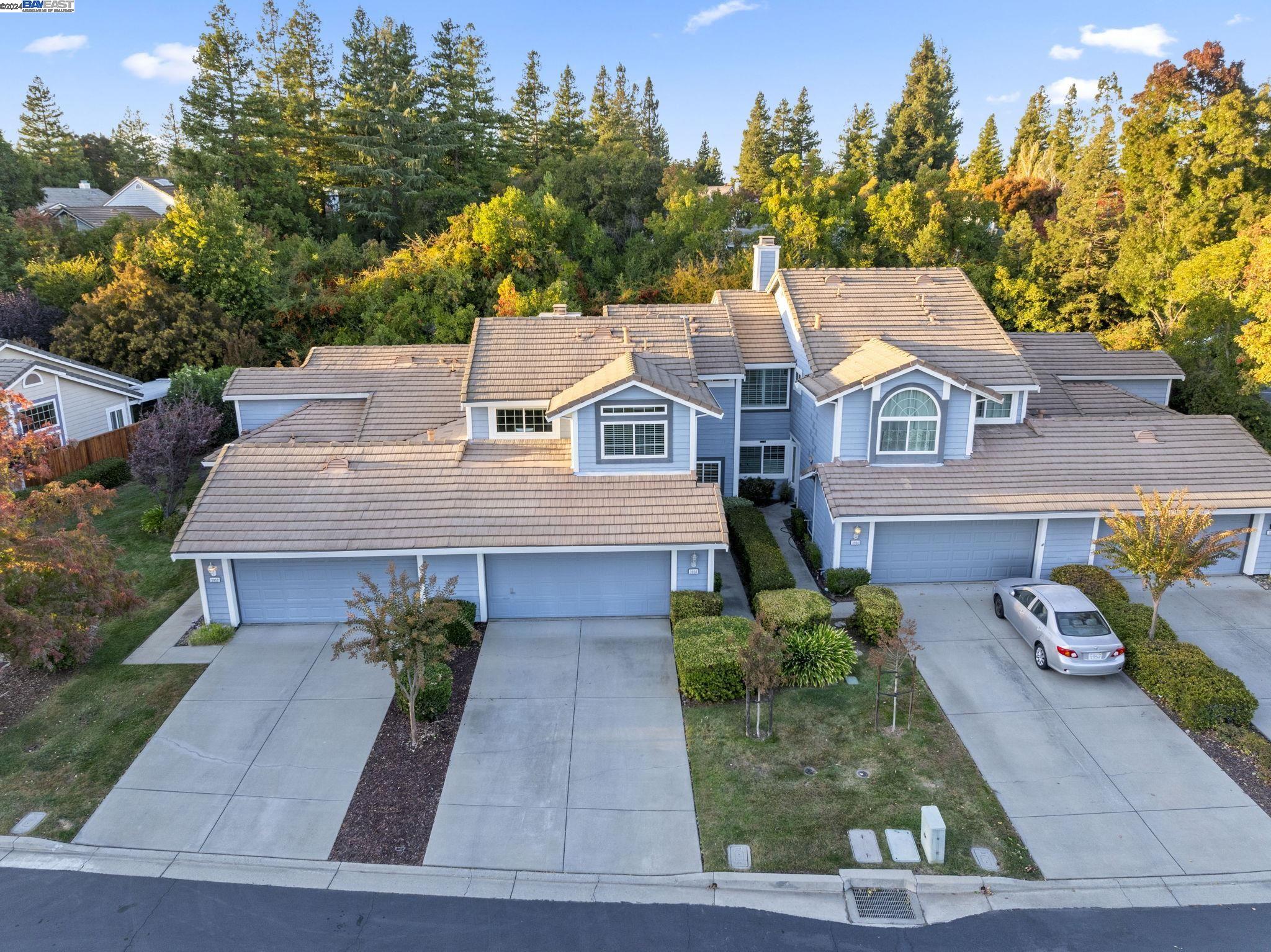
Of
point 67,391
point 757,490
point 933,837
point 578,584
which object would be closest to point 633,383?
point 578,584

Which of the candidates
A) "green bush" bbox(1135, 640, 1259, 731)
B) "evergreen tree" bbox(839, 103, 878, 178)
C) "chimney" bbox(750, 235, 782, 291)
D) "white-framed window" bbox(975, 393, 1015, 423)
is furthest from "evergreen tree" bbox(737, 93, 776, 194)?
"green bush" bbox(1135, 640, 1259, 731)

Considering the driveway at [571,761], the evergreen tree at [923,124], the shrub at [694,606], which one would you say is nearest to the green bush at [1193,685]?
the shrub at [694,606]

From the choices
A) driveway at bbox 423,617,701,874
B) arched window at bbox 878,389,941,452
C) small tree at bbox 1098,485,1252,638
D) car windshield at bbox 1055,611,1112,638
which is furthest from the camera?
arched window at bbox 878,389,941,452

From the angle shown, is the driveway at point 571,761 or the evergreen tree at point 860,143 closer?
the driveway at point 571,761

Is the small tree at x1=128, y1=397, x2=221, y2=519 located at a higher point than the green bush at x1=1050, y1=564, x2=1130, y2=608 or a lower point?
higher

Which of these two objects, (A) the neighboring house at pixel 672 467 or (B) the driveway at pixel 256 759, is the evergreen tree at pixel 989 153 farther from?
(B) the driveway at pixel 256 759

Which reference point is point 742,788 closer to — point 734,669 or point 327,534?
point 734,669

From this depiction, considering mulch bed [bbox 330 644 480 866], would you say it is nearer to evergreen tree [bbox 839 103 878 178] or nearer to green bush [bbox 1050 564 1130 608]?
green bush [bbox 1050 564 1130 608]
